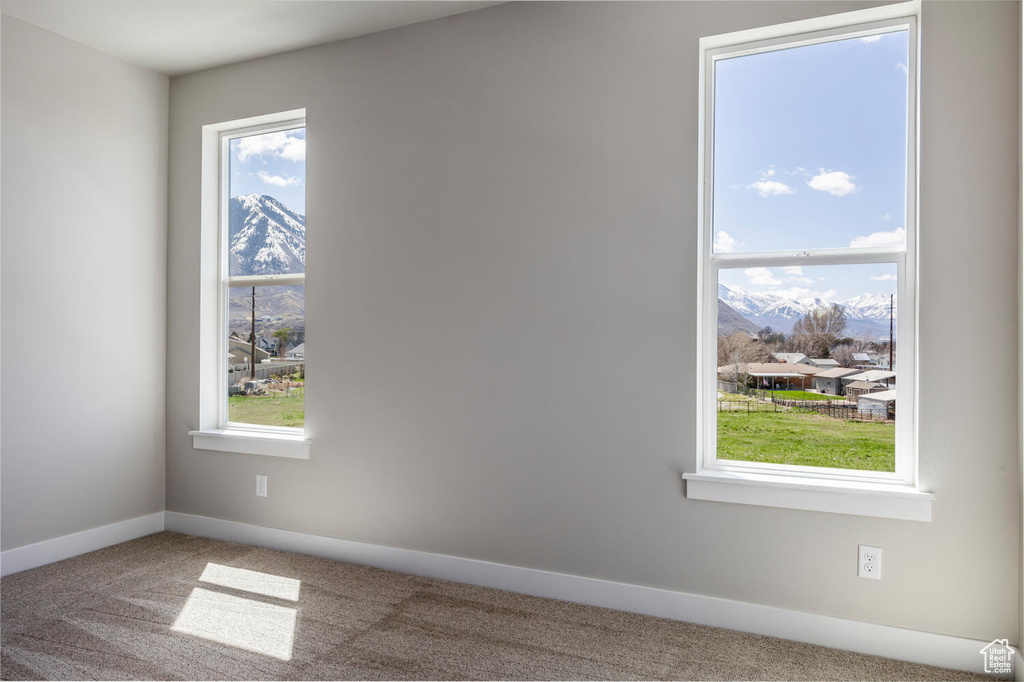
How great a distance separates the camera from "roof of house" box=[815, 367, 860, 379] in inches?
98.3

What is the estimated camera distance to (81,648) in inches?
91.5

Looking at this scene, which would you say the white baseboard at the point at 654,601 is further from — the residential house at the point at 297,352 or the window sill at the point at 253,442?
the residential house at the point at 297,352

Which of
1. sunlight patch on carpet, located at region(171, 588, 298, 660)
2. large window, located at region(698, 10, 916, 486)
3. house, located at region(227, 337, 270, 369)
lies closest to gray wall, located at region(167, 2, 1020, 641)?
large window, located at region(698, 10, 916, 486)

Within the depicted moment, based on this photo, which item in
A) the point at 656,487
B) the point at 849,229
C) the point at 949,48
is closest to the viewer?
the point at 949,48

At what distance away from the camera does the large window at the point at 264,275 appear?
11.8 ft

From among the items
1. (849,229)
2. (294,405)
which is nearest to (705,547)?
(849,229)

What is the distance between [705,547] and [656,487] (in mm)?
310

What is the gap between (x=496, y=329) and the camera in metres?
2.97

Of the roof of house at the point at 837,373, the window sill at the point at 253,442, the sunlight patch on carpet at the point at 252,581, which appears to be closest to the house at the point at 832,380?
the roof of house at the point at 837,373

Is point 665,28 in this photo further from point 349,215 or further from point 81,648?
point 81,648

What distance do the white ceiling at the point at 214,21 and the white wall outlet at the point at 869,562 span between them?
2.86 meters

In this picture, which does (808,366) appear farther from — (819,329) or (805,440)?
(805,440)
